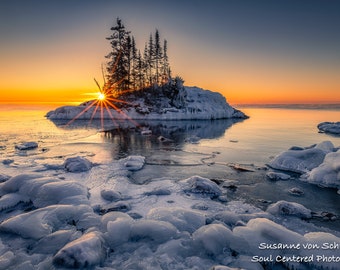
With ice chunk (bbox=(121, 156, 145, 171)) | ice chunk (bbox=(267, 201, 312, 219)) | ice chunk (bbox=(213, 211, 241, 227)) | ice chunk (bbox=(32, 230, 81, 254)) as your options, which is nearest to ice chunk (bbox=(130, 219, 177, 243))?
ice chunk (bbox=(32, 230, 81, 254))

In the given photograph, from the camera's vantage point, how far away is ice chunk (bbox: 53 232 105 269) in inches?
135

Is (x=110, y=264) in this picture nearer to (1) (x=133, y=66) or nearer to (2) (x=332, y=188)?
(2) (x=332, y=188)

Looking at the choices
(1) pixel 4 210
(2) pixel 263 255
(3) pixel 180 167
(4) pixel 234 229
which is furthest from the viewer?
(3) pixel 180 167

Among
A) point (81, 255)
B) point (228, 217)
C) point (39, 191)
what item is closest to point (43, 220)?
point (39, 191)

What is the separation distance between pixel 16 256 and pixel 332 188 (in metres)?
8.67

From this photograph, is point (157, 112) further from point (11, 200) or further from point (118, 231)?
point (118, 231)

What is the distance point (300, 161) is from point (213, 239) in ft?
23.8

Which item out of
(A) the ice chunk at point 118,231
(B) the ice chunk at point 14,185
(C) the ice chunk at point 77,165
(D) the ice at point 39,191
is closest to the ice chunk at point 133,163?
(C) the ice chunk at point 77,165

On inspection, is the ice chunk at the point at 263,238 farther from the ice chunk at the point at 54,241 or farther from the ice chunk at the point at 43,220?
the ice chunk at the point at 43,220

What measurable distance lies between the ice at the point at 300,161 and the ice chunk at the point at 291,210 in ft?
12.8

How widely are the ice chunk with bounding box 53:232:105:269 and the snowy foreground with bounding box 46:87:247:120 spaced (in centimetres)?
3638

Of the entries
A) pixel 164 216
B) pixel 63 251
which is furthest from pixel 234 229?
pixel 63 251

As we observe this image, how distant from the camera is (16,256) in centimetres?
372

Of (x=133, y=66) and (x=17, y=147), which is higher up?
(x=133, y=66)
